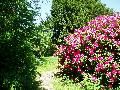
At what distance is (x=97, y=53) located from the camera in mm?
13117

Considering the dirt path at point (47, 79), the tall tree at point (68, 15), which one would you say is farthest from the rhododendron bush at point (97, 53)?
the tall tree at point (68, 15)

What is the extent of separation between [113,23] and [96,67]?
91.3 inches

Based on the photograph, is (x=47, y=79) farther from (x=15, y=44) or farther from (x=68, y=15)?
(x=68, y=15)

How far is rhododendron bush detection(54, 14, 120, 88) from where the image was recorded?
40.8 ft

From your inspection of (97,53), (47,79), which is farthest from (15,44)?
(47,79)

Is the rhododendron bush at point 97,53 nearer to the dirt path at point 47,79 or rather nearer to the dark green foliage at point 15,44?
the dirt path at point 47,79

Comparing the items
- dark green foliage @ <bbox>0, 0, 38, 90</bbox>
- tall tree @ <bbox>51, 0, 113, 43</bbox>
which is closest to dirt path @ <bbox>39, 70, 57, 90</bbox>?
dark green foliage @ <bbox>0, 0, 38, 90</bbox>

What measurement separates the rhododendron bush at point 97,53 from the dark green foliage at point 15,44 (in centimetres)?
370

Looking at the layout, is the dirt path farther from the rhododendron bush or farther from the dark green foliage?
the dark green foliage

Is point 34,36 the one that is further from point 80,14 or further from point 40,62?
point 80,14

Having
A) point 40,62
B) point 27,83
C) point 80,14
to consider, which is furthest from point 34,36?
point 80,14

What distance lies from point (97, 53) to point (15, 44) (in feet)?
15.5

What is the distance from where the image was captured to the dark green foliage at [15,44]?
9461 millimetres

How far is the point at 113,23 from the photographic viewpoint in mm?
13562
